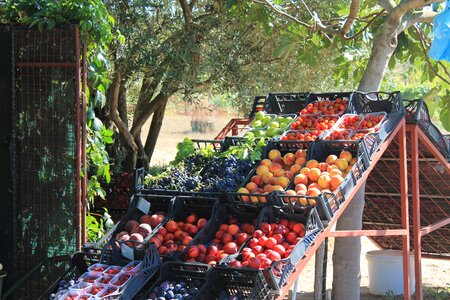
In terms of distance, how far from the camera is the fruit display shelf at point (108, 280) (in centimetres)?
397

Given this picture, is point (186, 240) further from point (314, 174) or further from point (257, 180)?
point (314, 174)

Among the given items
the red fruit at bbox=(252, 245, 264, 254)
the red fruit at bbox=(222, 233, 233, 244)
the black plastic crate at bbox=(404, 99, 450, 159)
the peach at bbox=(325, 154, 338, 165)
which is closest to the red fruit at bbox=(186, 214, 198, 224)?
the red fruit at bbox=(222, 233, 233, 244)

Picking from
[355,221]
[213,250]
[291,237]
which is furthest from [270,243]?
[355,221]

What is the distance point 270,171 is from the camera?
17.0 feet

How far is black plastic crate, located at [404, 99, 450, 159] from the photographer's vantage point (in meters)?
6.13

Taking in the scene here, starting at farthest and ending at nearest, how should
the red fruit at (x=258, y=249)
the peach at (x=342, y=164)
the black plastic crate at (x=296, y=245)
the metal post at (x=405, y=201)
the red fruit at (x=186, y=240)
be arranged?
1. the metal post at (x=405, y=201)
2. the peach at (x=342, y=164)
3. the red fruit at (x=186, y=240)
4. the red fruit at (x=258, y=249)
5. the black plastic crate at (x=296, y=245)

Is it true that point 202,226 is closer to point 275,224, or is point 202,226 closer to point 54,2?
point 275,224

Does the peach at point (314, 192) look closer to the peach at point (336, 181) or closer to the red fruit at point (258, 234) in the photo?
the peach at point (336, 181)

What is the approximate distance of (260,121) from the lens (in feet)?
20.2

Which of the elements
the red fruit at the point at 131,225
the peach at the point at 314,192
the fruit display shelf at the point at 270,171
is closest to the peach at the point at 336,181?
the peach at the point at 314,192

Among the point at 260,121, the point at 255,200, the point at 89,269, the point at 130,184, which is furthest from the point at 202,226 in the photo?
the point at 130,184

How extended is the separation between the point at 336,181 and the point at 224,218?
0.80 metres

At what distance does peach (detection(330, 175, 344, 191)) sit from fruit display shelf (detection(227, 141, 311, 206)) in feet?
1.16

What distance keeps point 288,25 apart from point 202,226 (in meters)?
4.68
